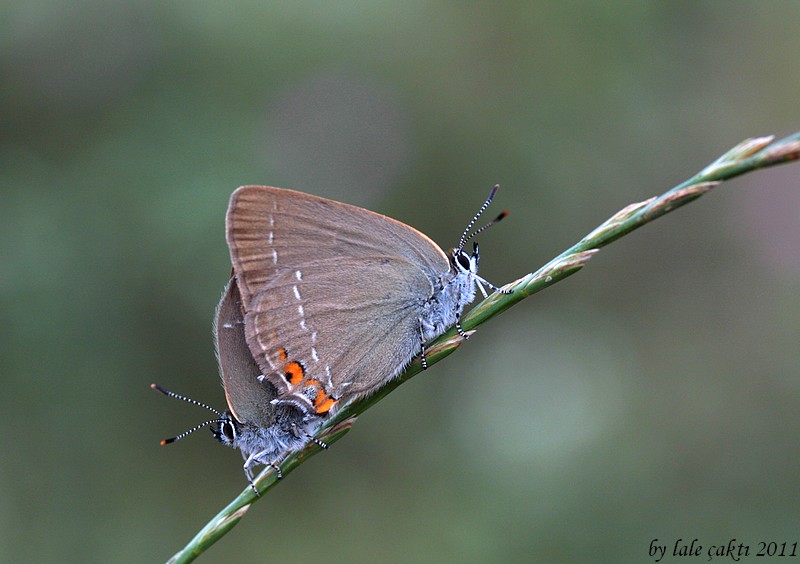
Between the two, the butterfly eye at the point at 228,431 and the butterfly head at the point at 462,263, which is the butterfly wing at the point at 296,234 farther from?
the butterfly eye at the point at 228,431

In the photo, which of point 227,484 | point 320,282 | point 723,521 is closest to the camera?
point 320,282

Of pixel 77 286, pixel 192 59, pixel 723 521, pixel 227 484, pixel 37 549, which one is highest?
pixel 192 59

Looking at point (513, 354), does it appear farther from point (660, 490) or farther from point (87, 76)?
point (87, 76)

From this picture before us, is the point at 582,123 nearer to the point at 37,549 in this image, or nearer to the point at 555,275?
the point at 555,275

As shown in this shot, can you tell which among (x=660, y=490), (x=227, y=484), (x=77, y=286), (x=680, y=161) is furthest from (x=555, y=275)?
(x=680, y=161)

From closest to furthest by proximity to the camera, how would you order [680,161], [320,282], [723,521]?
[320,282] < [723,521] < [680,161]

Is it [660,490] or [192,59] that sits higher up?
[192,59]

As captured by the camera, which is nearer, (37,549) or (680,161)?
(37,549)

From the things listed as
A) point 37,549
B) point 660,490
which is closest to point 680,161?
point 660,490
